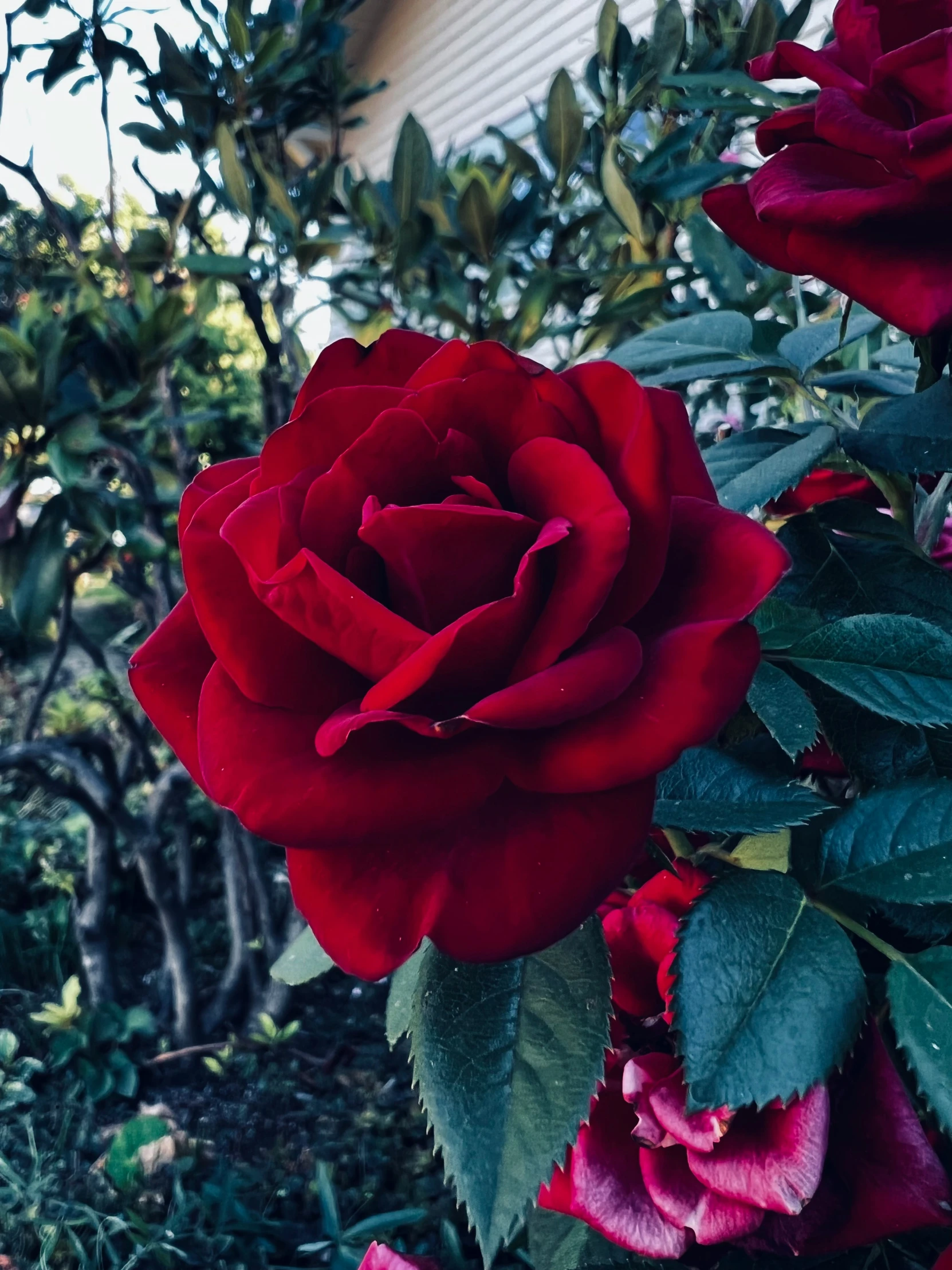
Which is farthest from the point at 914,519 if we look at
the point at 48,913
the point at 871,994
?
the point at 48,913

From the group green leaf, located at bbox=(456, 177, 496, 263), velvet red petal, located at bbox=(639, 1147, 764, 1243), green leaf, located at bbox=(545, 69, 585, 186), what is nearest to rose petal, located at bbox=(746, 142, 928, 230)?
velvet red petal, located at bbox=(639, 1147, 764, 1243)

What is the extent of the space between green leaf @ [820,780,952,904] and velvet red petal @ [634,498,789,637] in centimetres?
17

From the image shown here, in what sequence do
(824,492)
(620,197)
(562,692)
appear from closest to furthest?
(562,692) < (824,492) < (620,197)

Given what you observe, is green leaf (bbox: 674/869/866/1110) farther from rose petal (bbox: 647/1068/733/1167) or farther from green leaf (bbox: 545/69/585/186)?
green leaf (bbox: 545/69/585/186)

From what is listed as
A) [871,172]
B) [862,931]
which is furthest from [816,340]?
[862,931]

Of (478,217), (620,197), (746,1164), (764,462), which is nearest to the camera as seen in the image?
(746,1164)

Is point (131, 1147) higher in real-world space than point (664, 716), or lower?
lower

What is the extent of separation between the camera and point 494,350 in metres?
0.35

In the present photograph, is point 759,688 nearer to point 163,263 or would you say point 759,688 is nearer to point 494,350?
point 494,350

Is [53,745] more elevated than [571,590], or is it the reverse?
[571,590]

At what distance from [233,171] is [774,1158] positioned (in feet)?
4.05

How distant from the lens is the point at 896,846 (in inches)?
15.4

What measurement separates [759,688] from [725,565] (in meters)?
0.13

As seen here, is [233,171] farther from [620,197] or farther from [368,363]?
[368,363]
